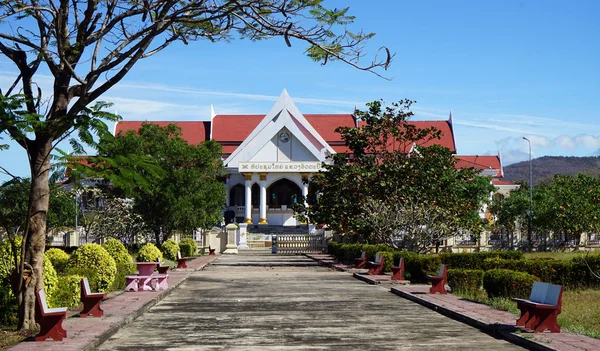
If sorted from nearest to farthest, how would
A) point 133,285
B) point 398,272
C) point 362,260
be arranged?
1. point 133,285
2. point 398,272
3. point 362,260

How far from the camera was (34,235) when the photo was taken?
12383 millimetres

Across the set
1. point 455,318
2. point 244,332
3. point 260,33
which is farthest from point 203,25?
point 455,318

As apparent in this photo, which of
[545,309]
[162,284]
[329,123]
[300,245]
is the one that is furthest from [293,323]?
[329,123]

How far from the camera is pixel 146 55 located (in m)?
14.0

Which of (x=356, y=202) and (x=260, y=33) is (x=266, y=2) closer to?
(x=260, y=33)

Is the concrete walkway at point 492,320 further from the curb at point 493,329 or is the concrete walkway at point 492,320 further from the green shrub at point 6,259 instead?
the green shrub at point 6,259

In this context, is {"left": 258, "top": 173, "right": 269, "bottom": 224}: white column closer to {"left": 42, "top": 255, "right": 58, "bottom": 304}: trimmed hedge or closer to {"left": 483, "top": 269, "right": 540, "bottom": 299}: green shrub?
{"left": 483, "top": 269, "right": 540, "bottom": 299}: green shrub

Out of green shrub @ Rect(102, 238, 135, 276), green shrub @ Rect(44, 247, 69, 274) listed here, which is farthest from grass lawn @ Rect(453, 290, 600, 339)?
green shrub @ Rect(102, 238, 135, 276)

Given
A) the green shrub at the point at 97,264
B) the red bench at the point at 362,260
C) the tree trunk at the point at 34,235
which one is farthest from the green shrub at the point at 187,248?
the tree trunk at the point at 34,235

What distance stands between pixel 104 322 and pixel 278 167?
54.0m

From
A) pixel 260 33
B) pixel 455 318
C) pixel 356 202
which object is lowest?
pixel 455 318

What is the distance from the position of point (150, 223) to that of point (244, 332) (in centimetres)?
3064

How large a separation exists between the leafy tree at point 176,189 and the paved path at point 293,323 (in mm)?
19096

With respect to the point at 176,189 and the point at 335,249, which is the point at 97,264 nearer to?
the point at 335,249
